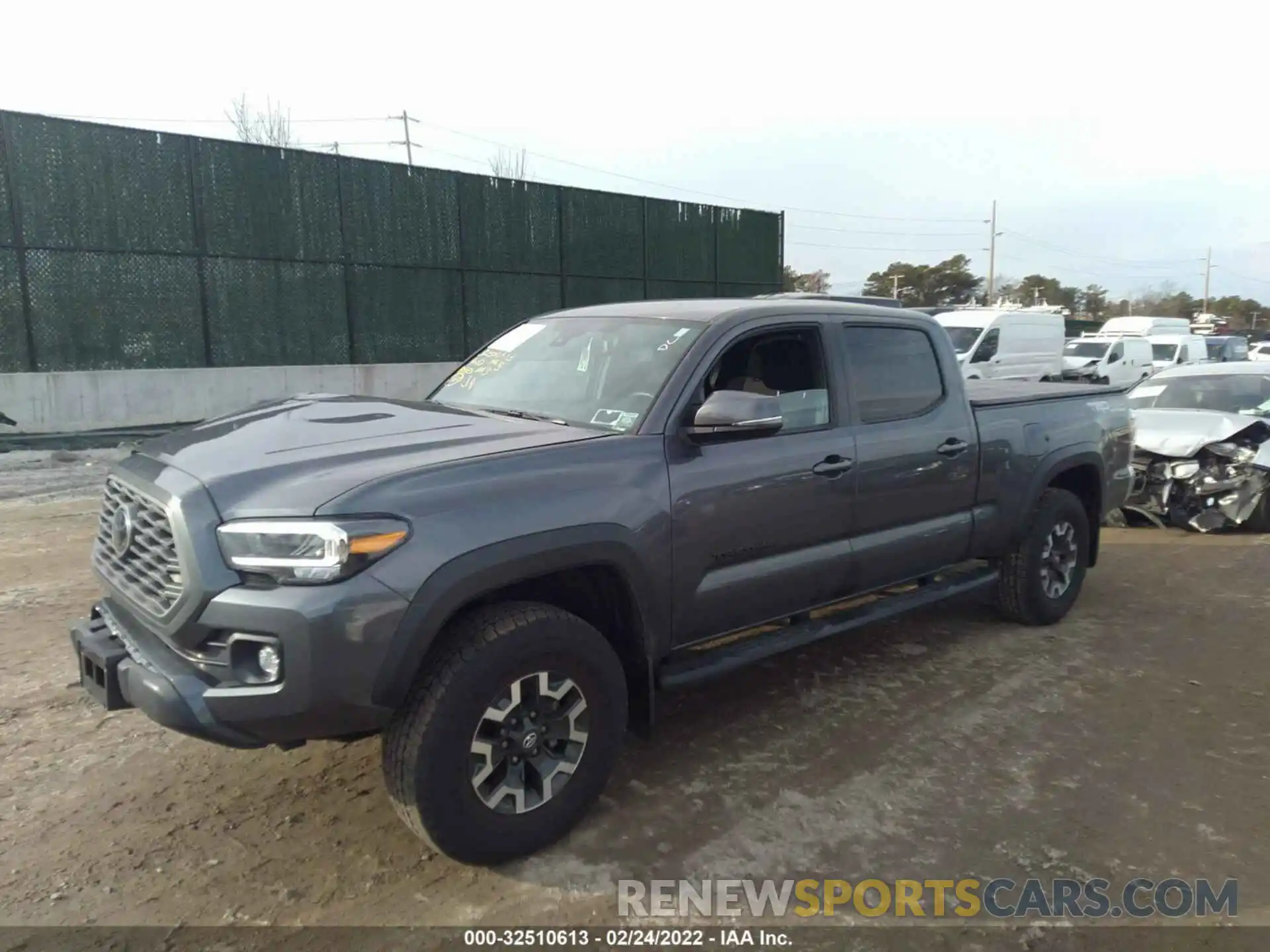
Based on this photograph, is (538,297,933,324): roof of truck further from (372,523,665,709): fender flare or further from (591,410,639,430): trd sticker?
(372,523,665,709): fender flare

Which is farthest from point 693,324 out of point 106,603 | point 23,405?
point 23,405

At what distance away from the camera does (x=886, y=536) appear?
429cm

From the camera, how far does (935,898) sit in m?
2.91

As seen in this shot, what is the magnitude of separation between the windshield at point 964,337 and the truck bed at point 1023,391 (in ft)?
38.3

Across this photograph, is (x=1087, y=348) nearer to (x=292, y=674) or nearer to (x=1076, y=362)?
(x=1076, y=362)

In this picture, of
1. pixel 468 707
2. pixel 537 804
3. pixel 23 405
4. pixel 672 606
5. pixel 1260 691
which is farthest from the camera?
pixel 23 405

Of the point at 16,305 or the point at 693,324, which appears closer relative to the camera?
the point at 693,324

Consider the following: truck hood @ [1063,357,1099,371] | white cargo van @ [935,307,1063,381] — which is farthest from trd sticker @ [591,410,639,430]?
truck hood @ [1063,357,1099,371]

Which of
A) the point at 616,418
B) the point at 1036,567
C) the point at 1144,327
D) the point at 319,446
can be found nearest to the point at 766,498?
the point at 616,418

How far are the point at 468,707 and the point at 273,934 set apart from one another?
85 centimetres

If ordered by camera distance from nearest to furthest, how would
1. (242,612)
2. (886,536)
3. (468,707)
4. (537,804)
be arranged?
(242,612), (468,707), (537,804), (886,536)

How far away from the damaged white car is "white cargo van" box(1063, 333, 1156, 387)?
1316 cm

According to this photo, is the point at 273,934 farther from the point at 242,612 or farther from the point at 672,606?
the point at 672,606

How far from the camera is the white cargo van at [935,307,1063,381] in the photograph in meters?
17.3
